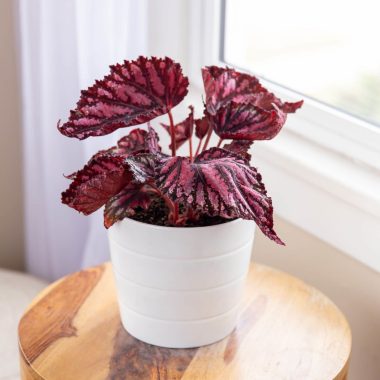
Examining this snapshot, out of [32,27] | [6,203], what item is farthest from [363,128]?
[6,203]

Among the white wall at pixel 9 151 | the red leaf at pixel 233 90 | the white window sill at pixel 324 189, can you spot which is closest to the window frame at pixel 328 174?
the white window sill at pixel 324 189

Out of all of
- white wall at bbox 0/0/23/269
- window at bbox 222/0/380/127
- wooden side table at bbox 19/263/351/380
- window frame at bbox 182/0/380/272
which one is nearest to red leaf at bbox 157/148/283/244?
wooden side table at bbox 19/263/351/380

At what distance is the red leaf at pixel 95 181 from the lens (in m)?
0.91

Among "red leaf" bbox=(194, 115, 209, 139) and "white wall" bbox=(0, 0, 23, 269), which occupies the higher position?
"red leaf" bbox=(194, 115, 209, 139)

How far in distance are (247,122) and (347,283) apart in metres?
0.41

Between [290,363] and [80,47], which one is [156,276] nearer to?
[290,363]

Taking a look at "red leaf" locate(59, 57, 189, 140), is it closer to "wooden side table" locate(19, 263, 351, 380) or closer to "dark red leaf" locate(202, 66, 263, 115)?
"dark red leaf" locate(202, 66, 263, 115)

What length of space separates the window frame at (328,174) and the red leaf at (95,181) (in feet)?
1.33

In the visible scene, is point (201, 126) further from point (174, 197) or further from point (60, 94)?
point (60, 94)

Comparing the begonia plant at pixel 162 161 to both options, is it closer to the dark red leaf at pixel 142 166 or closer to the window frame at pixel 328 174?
the dark red leaf at pixel 142 166

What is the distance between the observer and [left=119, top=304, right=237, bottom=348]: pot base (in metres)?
1.00

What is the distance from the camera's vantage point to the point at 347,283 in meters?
1.23

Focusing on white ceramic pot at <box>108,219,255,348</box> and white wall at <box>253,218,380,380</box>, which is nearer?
white ceramic pot at <box>108,219,255,348</box>

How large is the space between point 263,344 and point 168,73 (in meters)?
0.39
